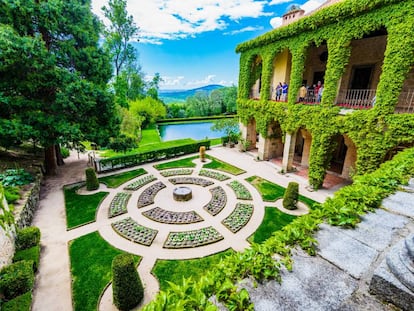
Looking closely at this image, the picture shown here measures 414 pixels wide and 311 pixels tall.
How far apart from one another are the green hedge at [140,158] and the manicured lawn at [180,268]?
9.94 m

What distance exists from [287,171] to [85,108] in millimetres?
13470

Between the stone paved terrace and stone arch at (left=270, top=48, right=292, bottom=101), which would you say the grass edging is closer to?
the stone paved terrace

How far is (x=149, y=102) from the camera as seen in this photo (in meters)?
37.1

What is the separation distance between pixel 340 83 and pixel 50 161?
18.2 m

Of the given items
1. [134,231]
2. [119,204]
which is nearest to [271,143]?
[119,204]

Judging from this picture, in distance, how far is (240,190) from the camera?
39.3ft

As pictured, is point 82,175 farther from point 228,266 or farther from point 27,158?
point 228,266

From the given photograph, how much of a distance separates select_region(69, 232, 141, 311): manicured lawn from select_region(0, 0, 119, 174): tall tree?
246 inches

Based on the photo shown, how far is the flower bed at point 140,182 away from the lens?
40.3ft

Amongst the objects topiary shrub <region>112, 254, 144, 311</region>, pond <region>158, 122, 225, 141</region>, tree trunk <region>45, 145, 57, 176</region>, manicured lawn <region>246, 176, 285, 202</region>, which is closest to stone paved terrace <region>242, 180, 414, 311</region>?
topiary shrub <region>112, 254, 144, 311</region>

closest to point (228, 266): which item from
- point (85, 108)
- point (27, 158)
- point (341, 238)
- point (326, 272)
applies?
point (326, 272)

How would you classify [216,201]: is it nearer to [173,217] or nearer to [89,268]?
[173,217]

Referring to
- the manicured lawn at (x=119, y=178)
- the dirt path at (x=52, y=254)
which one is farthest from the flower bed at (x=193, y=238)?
the manicured lawn at (x=119, y=178)

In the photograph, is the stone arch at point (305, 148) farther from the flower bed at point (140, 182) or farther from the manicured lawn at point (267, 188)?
the flower bed at point (140, 182)
